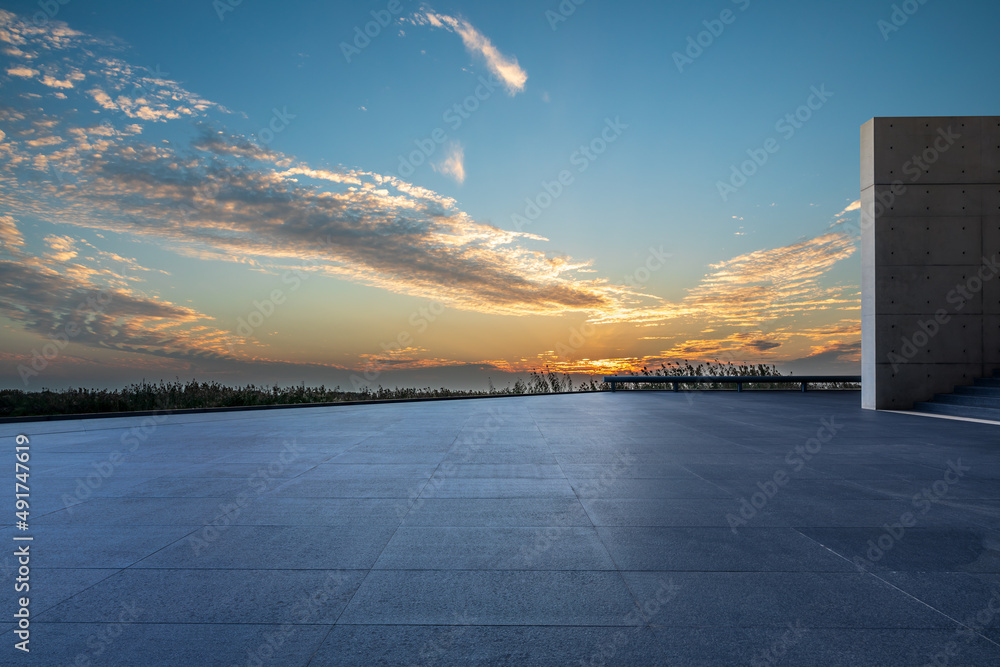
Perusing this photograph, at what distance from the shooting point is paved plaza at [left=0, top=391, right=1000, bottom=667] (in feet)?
9.17

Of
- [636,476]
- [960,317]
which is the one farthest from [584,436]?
[960,317]

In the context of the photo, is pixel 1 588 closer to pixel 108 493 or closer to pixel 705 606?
pixel 108 493

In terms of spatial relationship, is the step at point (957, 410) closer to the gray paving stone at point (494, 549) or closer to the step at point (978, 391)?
the step at point (978, 391)

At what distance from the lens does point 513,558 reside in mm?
3928

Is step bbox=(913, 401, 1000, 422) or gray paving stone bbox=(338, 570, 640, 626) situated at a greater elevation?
step bbox=(913, 401, 1000, 422)

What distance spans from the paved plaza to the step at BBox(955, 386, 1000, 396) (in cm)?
853

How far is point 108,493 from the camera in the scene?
6.02m

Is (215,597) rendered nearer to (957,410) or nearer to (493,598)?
(493,598)

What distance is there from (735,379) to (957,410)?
1143cm

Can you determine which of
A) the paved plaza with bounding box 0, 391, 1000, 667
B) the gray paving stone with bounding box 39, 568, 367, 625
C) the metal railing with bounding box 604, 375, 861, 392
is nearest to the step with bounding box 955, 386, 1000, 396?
the paved plaza with bounding box 0, 391, 1000, 667

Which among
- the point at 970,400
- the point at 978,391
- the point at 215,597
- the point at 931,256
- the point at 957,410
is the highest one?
the point at 931,256

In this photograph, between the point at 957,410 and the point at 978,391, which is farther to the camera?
the point at 978,391

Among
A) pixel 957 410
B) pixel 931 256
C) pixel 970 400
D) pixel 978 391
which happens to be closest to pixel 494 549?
pixel 957 410

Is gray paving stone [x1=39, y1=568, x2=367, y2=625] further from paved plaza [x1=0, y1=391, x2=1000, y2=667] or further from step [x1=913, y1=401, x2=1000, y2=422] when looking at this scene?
step [x1=913, y1=401, x2=1000, y2=422]
